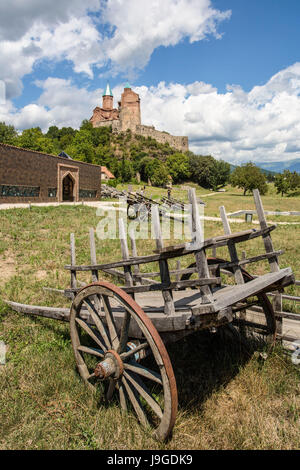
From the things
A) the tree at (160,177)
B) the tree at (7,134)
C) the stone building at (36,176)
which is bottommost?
the stone building at (36,176)

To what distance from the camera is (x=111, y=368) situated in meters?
3.08

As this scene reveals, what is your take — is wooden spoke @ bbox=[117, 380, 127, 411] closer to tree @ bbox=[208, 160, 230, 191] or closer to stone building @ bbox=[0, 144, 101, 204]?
stone building @ bbox=[0, 144, 101, 204]

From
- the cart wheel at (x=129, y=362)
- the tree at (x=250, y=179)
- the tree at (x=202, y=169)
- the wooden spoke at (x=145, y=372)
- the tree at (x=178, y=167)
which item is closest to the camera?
the cart wheel at (x=129, y=362)

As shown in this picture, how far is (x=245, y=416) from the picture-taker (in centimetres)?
321

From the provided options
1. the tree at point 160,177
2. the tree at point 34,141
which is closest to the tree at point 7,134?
the tree at point 34,141

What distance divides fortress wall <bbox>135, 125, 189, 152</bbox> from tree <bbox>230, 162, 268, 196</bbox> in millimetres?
54759

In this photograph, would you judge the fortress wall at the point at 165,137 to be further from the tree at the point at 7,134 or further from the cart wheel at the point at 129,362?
the cart wheel at the point at 129,362

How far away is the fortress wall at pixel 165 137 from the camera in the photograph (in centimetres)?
10906

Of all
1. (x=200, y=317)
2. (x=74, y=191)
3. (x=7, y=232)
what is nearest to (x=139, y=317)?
(x=200, y=317)

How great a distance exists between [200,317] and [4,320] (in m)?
4.56

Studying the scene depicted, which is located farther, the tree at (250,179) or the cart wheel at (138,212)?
the tree at (250,179)

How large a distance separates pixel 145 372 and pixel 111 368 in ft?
1.26

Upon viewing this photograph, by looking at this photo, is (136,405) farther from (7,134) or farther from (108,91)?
(108,91)

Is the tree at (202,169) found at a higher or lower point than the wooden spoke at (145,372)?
higher
